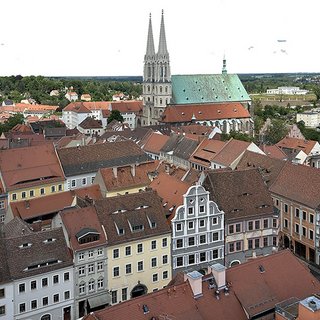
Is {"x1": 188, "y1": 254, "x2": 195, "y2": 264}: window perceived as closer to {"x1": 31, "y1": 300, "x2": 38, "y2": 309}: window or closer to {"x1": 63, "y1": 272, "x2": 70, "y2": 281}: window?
{"x1": 63, "y1": 272, "x2": 70, "y2": 281}: window

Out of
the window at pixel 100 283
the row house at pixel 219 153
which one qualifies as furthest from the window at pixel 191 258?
the row house at pixel 219 153

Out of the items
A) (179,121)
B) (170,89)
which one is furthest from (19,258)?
(170,89)

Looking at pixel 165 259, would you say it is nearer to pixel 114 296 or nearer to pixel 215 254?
pixel 215 254

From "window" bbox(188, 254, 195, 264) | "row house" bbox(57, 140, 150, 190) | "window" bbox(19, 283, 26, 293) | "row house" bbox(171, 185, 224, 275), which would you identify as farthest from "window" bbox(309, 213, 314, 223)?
"window" bbox(19, 283, 26, 293)

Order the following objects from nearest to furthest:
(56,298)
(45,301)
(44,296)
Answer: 1. (44,296)
2. (45,301)
3. (56,298)

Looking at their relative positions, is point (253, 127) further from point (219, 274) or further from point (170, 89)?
point (219, 274)

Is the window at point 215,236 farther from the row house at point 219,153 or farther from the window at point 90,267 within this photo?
the row house at point 219,153

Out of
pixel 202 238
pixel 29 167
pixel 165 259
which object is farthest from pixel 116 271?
pixel 29 167
